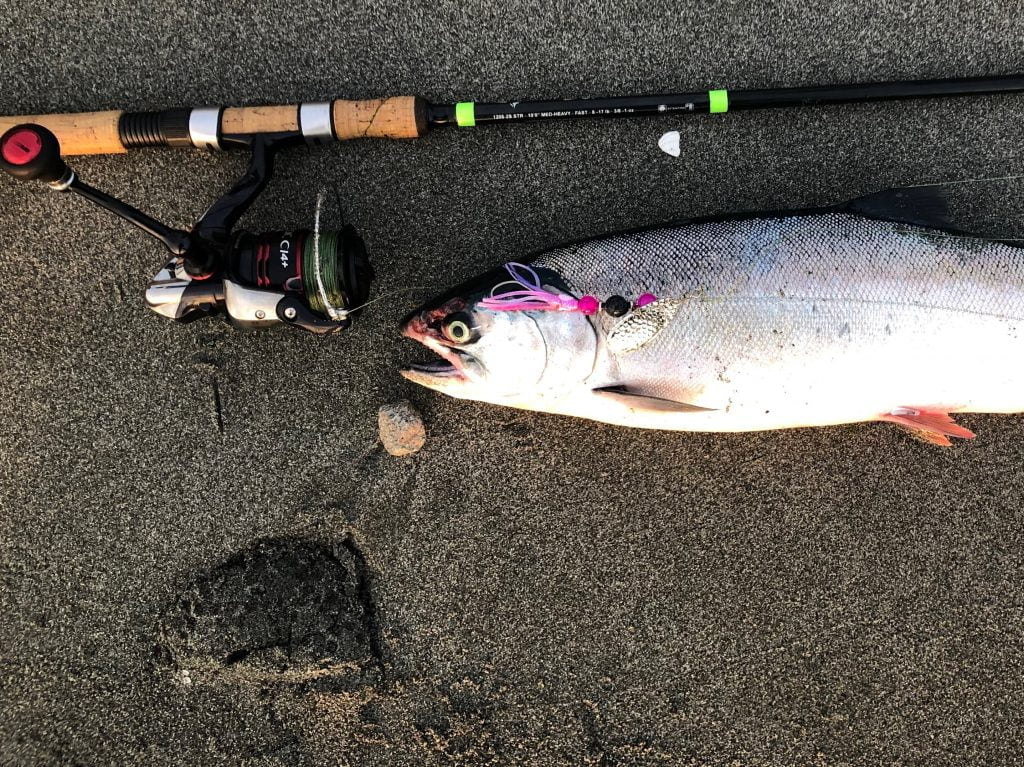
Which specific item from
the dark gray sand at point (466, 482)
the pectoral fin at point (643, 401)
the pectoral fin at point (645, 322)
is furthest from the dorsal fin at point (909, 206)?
the pectoral fin at point (643, 401)

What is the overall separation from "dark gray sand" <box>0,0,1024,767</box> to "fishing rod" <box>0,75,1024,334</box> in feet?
0.42

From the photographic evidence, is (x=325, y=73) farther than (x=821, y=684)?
Yes

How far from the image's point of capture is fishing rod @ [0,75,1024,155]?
2256 millimetres

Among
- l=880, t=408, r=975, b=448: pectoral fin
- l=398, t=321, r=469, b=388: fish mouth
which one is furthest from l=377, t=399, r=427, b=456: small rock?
l=880, t=408, r=975, b=448: pectoral fin

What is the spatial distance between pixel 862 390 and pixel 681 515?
762 mm

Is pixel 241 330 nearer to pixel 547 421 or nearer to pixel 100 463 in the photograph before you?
pixel 100 463

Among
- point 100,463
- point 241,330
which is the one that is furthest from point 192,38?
point 100,463

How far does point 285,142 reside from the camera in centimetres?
227

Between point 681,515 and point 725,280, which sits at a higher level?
point 725,280

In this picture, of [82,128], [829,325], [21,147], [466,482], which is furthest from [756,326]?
[82,128]

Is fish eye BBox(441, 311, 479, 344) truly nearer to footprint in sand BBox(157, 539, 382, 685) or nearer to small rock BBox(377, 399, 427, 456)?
small rock BBox(377, 399, 427, 456)

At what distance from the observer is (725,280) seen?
6.64 feet

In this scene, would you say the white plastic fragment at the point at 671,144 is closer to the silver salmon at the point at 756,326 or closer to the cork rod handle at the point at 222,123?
the silver salmon at the point at 756,326

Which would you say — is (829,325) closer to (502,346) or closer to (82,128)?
(502,346)
